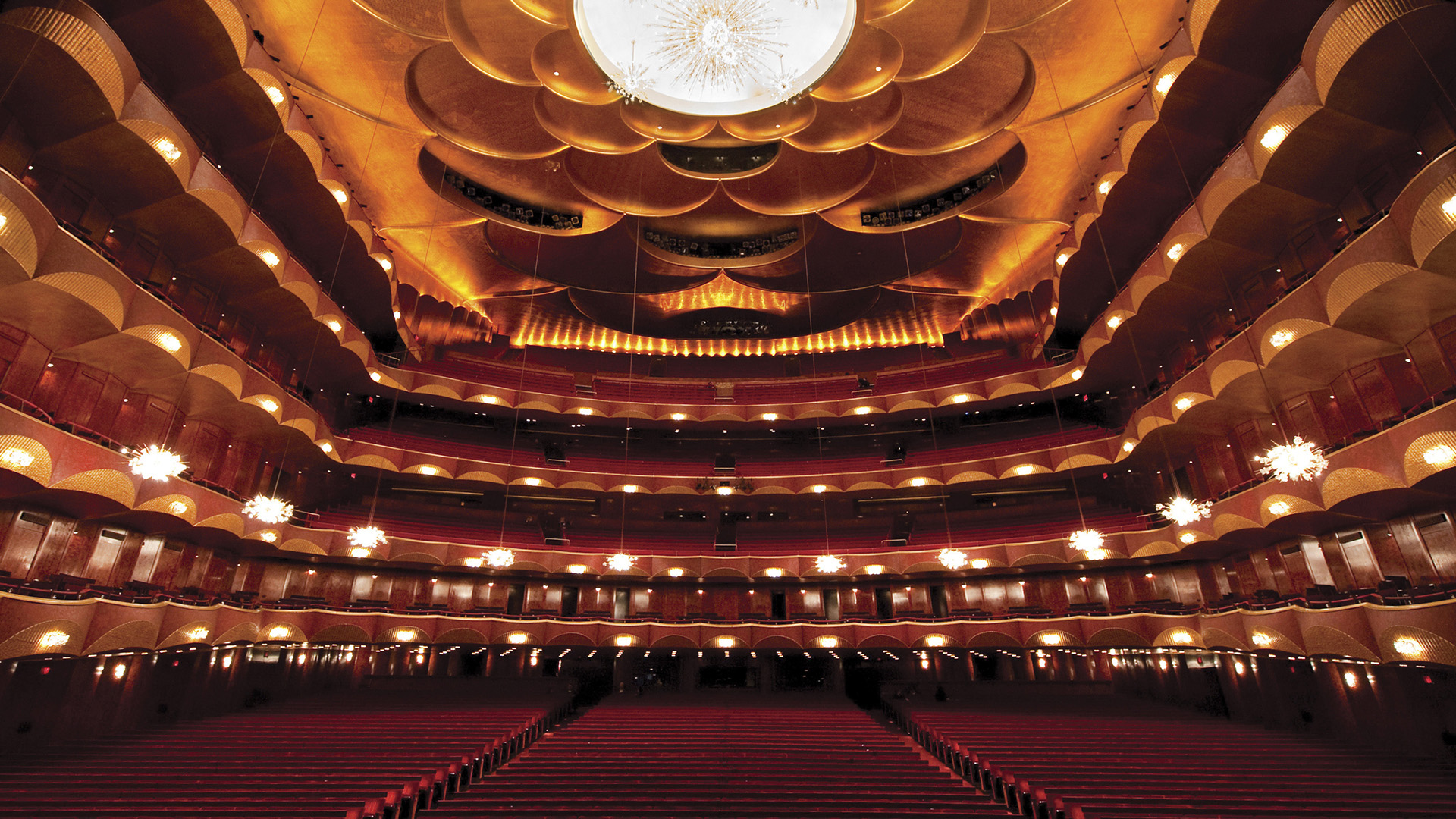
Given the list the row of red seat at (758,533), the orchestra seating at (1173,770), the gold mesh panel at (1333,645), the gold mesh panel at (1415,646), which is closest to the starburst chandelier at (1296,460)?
the gold mesh panel at (1415,646)

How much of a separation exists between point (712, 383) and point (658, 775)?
63.0 ft

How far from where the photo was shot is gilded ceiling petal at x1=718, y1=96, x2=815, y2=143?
51.2 ft

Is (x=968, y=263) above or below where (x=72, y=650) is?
above

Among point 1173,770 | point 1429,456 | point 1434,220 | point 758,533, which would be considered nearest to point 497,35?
point 1434,220

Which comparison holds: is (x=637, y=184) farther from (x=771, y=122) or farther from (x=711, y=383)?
(x=711, y=383)

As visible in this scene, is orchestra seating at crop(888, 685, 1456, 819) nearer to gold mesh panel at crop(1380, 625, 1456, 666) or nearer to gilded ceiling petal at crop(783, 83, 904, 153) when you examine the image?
gold mesh panel at crop(1380, 625, 1456, 666)

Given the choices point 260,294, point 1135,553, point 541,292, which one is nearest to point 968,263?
point 1135,553

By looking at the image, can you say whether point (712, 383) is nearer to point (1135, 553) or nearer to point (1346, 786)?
point (1135, 553)

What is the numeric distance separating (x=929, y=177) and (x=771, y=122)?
5.54m

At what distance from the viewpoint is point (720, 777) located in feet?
28.3

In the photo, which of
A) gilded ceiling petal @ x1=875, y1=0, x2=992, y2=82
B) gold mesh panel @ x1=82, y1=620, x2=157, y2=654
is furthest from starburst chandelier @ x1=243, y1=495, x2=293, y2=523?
gilded ceiling petal @ x1=875, y1=0, x2=992, y2=82

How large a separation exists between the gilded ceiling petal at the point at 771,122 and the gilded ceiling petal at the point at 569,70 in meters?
3.04

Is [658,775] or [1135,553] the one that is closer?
[658,775]

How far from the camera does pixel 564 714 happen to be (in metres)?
18.5
